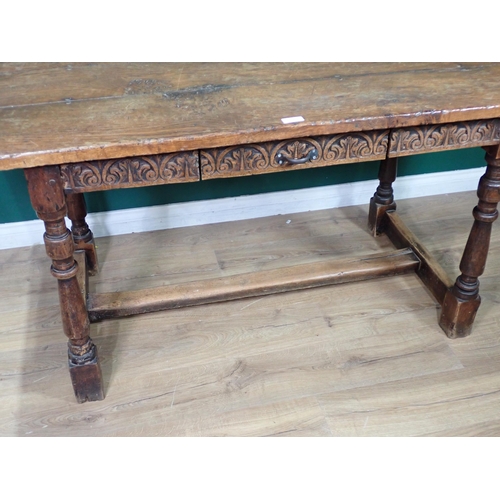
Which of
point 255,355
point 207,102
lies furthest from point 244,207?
point 207,102

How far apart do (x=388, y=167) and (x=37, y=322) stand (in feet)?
5.10

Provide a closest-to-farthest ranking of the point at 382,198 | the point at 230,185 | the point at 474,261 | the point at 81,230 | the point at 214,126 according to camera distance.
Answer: the point at 214,126
the point at 474,261
the point at 81,230
the point at 382,198
the point at 230,185

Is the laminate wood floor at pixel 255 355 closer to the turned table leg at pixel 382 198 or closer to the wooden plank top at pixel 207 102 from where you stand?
the turned table leg at pixel 382 198

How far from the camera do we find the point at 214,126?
1.54m

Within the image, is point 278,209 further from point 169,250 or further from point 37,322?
point 37,322

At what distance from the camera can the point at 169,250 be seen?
262cm

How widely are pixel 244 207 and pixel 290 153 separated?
1.17m

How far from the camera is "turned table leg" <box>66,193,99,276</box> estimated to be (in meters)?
2.24

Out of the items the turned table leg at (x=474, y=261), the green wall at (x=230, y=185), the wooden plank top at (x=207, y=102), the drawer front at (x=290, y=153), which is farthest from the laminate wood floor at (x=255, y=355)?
the wooden plank top at (x=207, y=102)

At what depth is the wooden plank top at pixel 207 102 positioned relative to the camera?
1.49 metres

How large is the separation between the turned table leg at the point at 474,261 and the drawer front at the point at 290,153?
0.38 metres

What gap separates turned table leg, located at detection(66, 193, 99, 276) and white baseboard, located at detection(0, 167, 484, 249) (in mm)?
291

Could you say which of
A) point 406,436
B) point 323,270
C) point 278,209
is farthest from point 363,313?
point 278,209

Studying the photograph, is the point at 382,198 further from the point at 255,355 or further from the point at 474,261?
the point at 255,355
